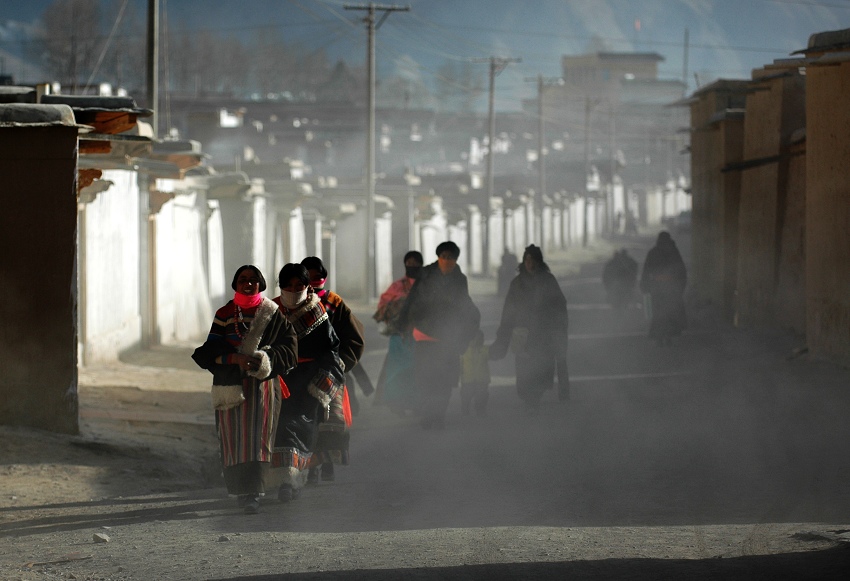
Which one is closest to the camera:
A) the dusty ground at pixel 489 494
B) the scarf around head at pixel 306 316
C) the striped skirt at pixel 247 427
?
the dusty ground at pixel 489 494

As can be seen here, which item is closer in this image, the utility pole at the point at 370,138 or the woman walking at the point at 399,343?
the woman walking at the point at 399,343

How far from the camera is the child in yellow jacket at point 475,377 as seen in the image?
12156 mm

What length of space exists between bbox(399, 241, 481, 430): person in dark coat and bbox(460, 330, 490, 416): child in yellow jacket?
25.8 inches

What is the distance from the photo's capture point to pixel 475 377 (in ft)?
40.0

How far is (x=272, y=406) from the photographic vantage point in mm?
7469

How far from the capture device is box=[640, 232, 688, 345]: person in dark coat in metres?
18.5

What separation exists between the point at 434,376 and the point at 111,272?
305 inches

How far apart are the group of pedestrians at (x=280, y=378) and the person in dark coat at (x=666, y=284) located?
1090 centimetres

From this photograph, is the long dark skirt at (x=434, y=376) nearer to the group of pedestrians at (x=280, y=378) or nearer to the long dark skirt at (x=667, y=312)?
the group of pedestrians at (x=280, y=378)

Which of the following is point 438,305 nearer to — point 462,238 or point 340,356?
point 340,356

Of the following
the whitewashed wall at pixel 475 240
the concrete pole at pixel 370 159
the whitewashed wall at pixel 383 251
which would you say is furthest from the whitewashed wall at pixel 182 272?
the whitewashed wall at pixel 475 240

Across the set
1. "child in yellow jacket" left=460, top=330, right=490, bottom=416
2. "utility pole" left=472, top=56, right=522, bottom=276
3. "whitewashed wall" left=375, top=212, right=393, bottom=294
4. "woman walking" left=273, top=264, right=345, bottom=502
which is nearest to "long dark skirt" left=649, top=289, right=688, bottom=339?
"child in yellow jacket" left=460, top=330, right=490, bottom=416

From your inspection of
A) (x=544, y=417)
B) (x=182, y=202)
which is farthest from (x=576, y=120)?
(x=544, y=417)

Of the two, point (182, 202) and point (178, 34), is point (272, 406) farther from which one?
point (178, 34)
